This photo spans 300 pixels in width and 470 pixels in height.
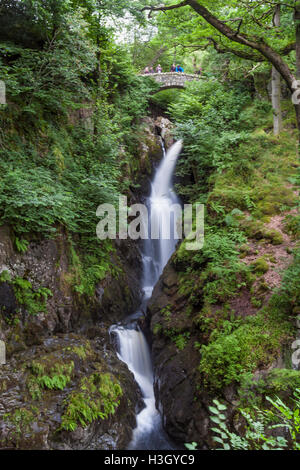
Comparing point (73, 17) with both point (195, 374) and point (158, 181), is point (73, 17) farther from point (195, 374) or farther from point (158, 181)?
point (195, 374)

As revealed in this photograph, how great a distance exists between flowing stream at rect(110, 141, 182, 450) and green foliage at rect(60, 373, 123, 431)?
0.93 meters

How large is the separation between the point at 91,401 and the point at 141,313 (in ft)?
13.5

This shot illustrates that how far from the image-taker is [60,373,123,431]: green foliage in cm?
474

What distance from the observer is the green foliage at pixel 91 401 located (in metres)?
4.74

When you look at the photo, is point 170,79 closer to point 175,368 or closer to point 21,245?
point 21,245

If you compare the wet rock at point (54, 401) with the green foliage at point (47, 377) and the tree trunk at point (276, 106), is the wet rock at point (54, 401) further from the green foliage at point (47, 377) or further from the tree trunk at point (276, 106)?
the tree trunk at point (276, 106)

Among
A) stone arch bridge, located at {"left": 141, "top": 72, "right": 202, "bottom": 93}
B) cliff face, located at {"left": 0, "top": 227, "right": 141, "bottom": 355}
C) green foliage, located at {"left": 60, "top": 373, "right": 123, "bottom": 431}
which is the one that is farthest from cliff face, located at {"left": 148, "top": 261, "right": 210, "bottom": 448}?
stone arch bridge, located at {"left": 141, "top": 72, "right": 202, "bottom": 93}

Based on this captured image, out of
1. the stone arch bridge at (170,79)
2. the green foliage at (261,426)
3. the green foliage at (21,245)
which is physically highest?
the stone arch bridge at (170,79)

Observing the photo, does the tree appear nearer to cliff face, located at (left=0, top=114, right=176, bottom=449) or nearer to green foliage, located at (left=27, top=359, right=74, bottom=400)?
cliff face, located at (left=0, top=114, right=176, bottom=449)

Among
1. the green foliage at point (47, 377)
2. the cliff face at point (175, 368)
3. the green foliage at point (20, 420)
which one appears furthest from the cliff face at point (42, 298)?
the cliff face at point (175, 368)

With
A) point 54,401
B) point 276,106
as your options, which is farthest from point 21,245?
point 276,106

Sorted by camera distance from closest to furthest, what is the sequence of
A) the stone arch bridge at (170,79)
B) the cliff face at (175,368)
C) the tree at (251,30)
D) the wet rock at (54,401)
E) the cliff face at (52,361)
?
the wet rock at (54,401) → the cliff face at (52,361) → the tree at (251,30) → the cliff face at (175,368) → the stone arch bridge at (170,79)

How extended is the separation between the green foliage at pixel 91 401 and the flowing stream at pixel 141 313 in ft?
3.04

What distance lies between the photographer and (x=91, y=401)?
5.11 metres
